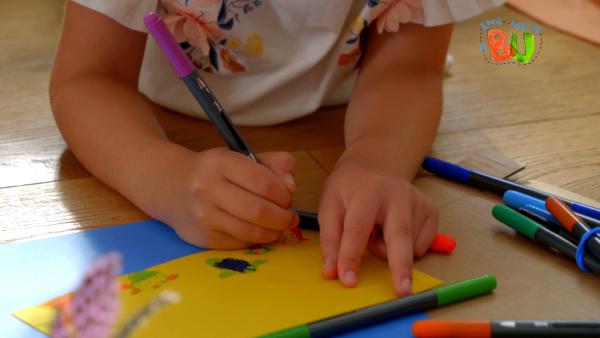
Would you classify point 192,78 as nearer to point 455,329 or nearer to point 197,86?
point 197,86

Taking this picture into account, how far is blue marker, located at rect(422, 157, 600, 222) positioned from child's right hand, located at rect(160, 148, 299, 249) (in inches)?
6.6

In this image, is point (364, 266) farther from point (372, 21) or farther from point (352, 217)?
point (372, 21)

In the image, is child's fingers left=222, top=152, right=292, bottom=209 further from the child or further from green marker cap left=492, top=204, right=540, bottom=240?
green marker cap left=492, top=204, right=540, bottom=240

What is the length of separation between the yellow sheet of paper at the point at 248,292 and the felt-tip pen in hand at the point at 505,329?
0.05 metres

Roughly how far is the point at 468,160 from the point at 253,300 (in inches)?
11.6

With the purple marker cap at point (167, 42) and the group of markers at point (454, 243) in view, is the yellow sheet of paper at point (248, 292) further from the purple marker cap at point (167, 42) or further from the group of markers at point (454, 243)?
the purple marker cap at point (167, 42)

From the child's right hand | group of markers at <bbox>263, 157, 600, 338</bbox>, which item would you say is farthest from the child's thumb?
group of markers at <bbox>263, 157, 600, 338</bbox>

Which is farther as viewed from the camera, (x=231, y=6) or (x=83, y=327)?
(x=231, y=6)

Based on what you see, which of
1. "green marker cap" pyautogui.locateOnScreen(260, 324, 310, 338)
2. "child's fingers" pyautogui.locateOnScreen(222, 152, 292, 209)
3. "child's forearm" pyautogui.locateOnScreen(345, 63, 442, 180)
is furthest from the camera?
"child's forearm" pyautogui.locateOnScreen(345, 63, 442, 180)

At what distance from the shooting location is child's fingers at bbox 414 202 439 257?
0.52 meters

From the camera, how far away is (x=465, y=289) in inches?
18.4

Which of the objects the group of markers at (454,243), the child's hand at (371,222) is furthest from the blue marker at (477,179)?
the child's hand at (371,222)

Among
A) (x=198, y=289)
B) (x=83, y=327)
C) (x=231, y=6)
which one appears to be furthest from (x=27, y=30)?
(x=83, y=327)

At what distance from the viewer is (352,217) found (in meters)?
0.50
